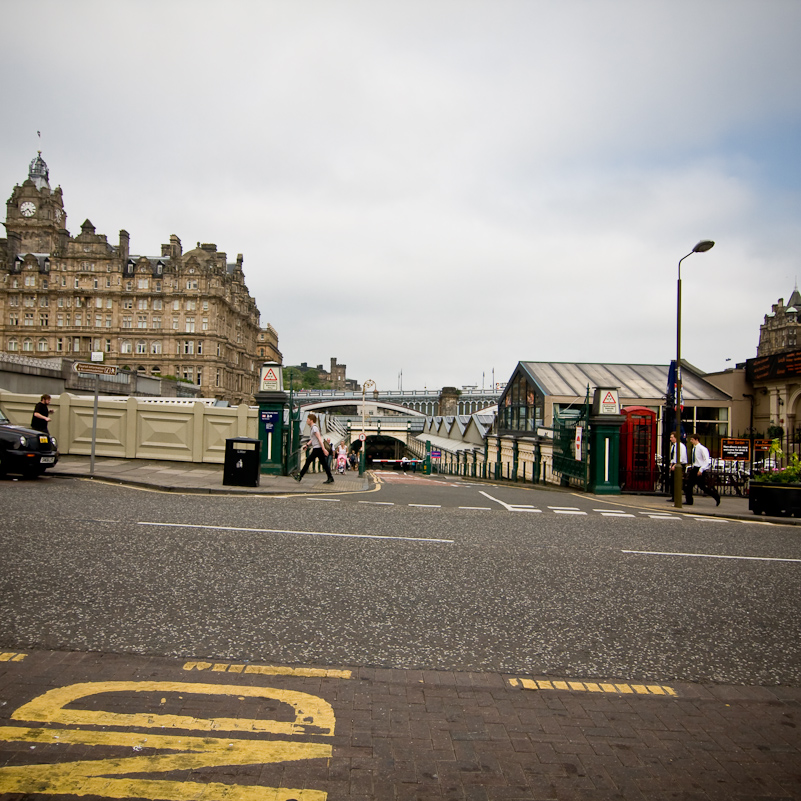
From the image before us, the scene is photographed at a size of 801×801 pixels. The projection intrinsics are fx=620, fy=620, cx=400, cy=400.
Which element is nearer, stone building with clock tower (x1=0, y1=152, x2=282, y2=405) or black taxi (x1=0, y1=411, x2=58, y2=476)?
black taxi (x1=0, y1=411, x2=58, y2=476)

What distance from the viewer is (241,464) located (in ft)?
45.2

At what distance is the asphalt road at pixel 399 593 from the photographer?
4.38 metres

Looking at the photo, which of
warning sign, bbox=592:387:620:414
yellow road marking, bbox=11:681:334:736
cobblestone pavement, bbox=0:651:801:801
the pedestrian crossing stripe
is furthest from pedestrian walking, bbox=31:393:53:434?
warning sign, bbox=592:387:620:414

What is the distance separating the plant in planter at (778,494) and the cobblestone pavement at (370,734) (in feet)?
35.4

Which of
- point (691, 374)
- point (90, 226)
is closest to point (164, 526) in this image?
point (691, 374)

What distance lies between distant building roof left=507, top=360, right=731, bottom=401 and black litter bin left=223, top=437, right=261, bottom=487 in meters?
15.6

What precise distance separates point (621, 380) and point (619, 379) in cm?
12

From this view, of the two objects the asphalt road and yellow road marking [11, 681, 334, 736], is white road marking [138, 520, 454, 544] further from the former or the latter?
yellow road marking [11, 681, 334, 736]

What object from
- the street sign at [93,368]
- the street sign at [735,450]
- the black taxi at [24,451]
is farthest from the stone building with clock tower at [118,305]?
the street sign at [735,450]

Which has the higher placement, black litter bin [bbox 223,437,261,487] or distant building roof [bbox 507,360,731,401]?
distant building roof [bbox 507,360,731,401]

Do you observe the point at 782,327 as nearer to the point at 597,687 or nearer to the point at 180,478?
the point at 180,478

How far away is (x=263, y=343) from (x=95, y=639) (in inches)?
4451

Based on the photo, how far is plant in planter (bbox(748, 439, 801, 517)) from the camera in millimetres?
13250

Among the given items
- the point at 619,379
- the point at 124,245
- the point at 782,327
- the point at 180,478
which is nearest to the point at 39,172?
the point at 124,245
